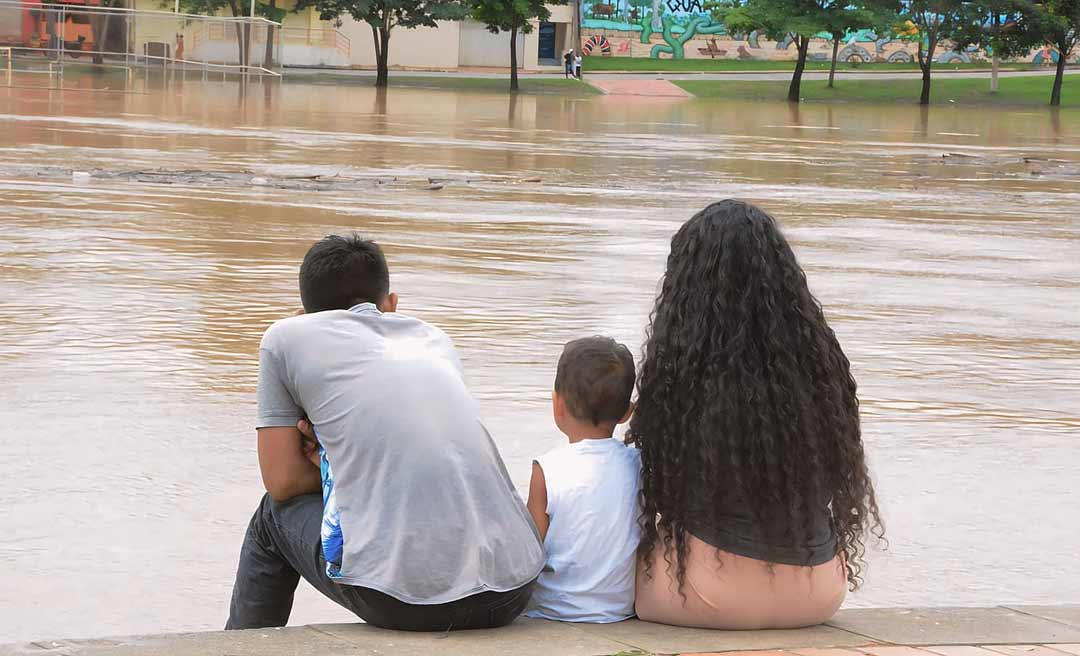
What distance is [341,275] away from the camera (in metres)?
4.16

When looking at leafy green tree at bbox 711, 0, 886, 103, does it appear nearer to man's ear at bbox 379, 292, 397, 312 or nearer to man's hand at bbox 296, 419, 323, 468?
man's ear at bbox 379, 292, 397, 312

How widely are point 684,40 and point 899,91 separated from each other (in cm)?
2625

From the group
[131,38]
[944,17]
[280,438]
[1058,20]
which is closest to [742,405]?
[280,438]

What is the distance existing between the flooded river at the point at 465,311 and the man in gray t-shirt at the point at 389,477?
3.29 ft

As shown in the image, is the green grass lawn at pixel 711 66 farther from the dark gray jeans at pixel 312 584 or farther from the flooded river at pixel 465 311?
the dark gray jeans at pixel 312 584

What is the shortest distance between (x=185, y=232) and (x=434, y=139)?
560 inches

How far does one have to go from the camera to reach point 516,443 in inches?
278

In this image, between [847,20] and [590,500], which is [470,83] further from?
[590,500]

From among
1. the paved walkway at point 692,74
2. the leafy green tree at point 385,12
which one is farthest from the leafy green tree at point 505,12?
the paved walkway at point 692,74

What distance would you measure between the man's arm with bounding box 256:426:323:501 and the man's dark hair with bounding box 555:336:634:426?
28.1 inches

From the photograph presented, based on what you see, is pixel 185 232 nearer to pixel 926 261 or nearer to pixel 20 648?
pixel 926 261

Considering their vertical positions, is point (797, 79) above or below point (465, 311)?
above

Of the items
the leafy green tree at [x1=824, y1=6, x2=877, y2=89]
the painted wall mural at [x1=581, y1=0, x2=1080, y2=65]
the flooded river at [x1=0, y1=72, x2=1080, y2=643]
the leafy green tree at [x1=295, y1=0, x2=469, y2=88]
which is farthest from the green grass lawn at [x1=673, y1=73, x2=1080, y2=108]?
the flooded river at [x1=0, y1=72, x2=1080, y2=643]

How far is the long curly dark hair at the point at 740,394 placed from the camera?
3918mm
